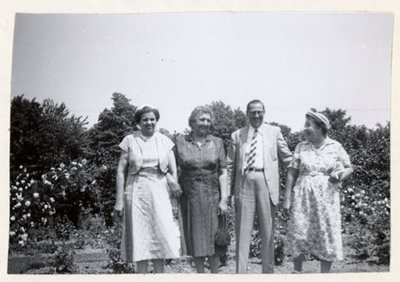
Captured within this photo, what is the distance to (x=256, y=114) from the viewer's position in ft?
16.9

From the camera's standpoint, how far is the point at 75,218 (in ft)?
17.8

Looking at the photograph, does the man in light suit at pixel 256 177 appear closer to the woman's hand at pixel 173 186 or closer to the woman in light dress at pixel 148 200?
the woman's hand at pixel 173 186

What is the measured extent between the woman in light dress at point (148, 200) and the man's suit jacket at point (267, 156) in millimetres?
578

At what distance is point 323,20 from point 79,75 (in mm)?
2547

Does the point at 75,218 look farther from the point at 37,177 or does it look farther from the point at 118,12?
the point at 118,12

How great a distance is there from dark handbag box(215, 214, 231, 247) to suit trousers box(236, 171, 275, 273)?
0.19 m

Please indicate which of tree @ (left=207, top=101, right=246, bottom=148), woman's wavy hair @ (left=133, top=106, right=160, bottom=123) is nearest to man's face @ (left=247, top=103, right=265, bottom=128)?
tree @ (left=207, top=101, right=246, bottom=148)

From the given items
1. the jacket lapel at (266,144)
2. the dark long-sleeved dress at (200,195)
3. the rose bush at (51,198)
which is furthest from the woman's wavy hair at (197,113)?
the rose bush at (51,198)

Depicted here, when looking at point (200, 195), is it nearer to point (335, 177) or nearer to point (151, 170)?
point (151, 170)

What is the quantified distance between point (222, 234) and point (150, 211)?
2.31 ft

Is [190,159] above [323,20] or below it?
below

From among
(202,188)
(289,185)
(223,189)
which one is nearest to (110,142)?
(202,188)

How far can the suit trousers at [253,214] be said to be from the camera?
502 centimetres
